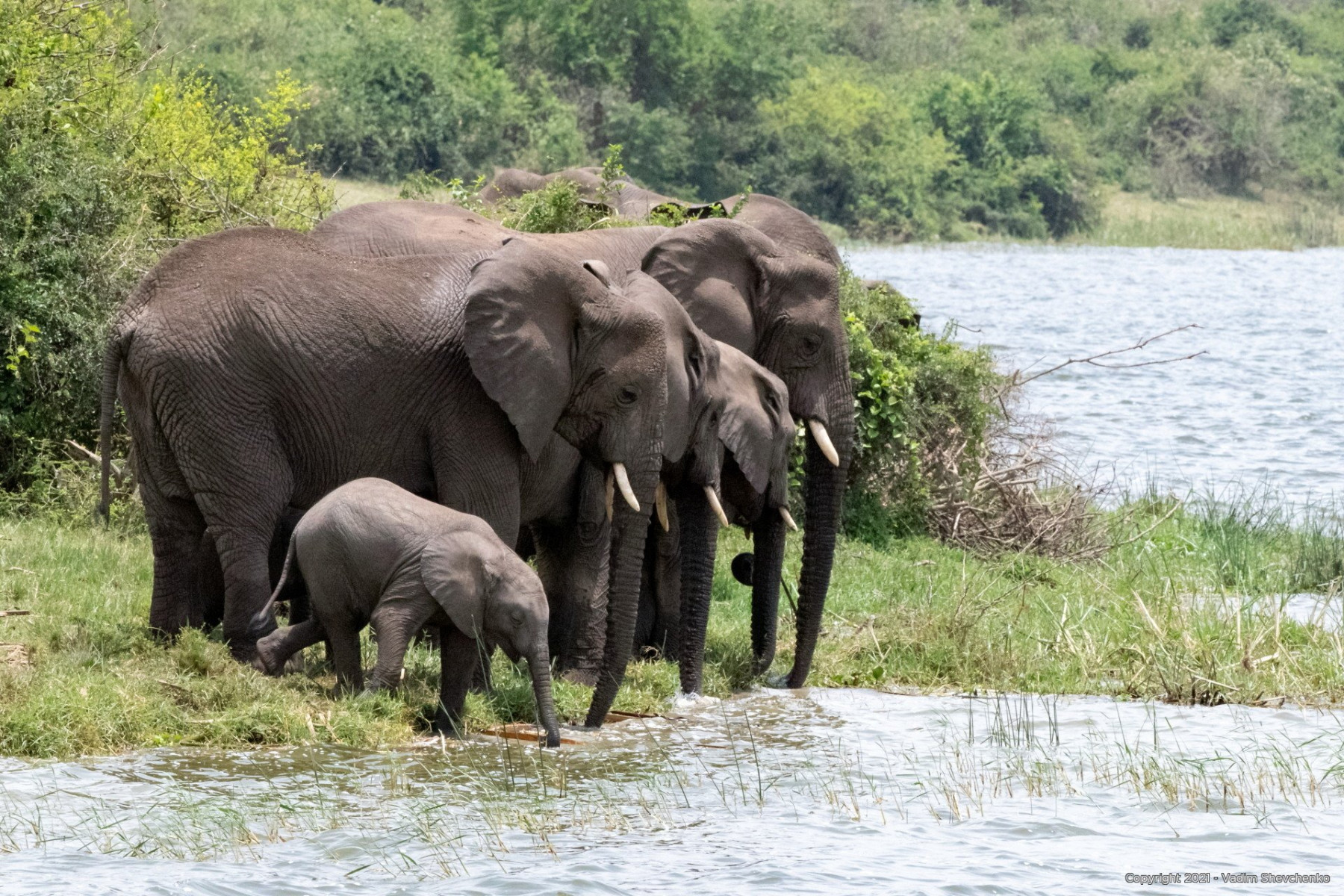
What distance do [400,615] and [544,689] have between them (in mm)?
743

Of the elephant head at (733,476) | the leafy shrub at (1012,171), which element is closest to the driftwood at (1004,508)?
the elephant head at (733,476)

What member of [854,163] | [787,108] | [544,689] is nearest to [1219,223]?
[854,163]

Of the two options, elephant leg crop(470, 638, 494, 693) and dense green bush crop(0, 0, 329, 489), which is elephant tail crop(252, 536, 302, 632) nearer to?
elephant leg crop(470, 638, 494, 693)

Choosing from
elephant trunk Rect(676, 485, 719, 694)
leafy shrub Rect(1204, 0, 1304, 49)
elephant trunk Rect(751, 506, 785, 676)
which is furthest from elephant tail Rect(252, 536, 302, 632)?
leafy shrub Rect(1204, 0, 1304, 49)

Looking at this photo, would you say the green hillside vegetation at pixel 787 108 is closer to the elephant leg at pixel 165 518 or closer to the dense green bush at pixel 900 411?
the dense green bush at pixel 900 411

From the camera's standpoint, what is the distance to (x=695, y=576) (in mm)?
10211

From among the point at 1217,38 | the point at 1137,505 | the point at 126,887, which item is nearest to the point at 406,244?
the point at 126,887

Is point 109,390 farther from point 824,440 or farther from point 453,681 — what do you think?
point 824,440

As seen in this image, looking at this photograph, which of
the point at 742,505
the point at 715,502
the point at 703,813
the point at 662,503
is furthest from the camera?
the point at 742,505

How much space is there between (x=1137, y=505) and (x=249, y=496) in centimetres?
1000

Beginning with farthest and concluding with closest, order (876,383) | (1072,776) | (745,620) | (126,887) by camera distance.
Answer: (876,383)
(745,620)
(1072,776)
(126,887)

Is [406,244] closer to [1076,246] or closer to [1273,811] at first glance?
[1273,811]

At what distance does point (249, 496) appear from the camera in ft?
30.6

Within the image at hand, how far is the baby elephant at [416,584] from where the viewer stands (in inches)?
337
